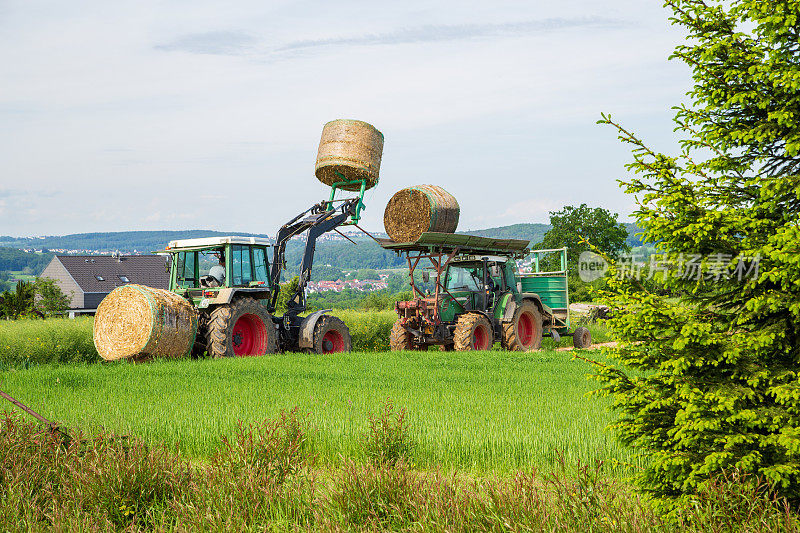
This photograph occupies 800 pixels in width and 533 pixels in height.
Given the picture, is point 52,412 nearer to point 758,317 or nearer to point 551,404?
point 551,404

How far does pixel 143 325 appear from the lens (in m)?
12.9

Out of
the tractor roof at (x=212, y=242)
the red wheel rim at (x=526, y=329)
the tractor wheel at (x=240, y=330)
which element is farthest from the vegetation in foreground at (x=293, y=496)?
the red wheel rim at (x=526, y=329)

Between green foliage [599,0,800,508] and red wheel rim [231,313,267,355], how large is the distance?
1144 centimetres

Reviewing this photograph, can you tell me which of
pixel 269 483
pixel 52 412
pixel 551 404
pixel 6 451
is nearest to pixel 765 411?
pixel 269 483

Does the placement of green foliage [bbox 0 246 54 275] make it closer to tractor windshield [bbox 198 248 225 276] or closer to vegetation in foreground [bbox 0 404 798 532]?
tractor windshield [bbox 198 248 225 276]

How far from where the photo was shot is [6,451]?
5488mm

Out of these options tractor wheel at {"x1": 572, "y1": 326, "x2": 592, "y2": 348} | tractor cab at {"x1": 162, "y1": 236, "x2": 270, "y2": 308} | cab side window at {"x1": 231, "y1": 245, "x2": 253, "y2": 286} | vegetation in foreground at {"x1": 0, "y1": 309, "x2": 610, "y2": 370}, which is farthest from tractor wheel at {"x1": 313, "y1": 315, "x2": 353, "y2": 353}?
tractor wheel at {"x1": 572, "y1": 326, "x2": 592, "y2": 348}

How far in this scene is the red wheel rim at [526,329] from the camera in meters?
18.5

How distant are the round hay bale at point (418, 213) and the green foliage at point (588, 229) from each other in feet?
108

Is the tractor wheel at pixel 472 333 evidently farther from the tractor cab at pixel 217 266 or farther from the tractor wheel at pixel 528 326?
the tractor cab at pixel 217 266

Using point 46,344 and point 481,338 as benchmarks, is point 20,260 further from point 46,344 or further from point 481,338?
point 481,338

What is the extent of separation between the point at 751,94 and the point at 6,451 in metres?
6.15

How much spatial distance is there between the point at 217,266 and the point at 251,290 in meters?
1.02

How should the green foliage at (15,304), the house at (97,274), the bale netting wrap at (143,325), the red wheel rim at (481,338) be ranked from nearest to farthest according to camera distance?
the bale netting wrap at (143,325) < the red wheel rim at (481,338) < the green foliage at (15,304) < the house at (97,274)
